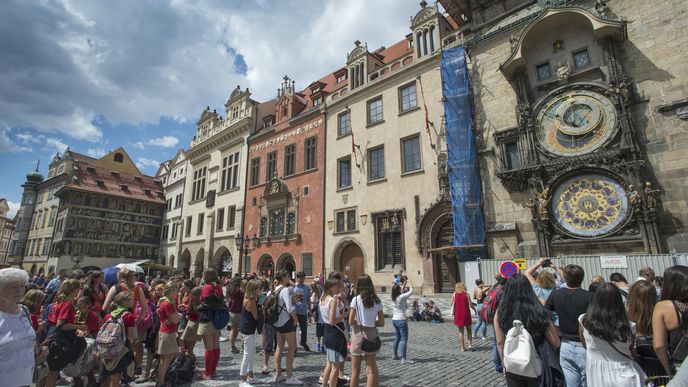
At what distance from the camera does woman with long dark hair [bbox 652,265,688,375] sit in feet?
9.66

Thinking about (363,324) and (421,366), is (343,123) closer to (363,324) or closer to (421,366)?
(421,366)

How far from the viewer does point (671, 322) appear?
2.97 meters

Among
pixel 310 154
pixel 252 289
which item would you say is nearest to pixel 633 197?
pixel 252 289

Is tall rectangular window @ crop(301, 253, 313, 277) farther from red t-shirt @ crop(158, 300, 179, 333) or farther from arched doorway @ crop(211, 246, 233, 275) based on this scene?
red t-shirt @ crop(158, 300, 179, 333)

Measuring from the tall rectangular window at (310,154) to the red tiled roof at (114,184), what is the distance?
27.2 m

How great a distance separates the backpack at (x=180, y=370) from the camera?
5.92 meters

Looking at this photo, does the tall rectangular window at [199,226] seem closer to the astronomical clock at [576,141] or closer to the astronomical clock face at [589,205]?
the astronomical clock at [576,141]

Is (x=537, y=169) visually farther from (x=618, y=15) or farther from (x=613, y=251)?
(x=618, y=15)

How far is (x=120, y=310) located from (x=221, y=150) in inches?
1210

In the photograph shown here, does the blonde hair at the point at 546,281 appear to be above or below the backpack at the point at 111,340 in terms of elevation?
above

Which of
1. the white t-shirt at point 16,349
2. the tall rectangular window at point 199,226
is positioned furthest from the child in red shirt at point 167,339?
the tall rectangular window at point 199,226

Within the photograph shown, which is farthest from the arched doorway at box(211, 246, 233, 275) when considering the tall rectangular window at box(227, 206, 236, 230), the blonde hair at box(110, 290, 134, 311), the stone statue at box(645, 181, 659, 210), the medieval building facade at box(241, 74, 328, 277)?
the stone statue at box(645, 181, 659, 210)

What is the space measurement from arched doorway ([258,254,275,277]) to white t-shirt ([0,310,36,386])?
23746 mm

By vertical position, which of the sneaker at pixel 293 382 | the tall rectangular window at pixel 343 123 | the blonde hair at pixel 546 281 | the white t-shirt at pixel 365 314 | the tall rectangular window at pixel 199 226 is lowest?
the sneaker at pixel 293 382
